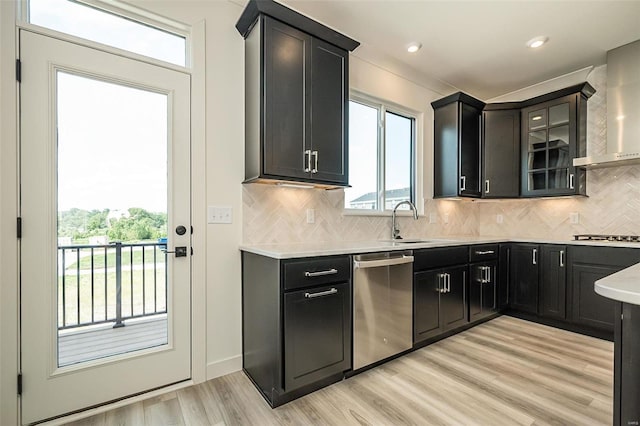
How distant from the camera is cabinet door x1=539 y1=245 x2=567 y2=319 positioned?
3.07 meters

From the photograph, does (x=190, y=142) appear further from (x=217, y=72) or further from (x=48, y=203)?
(x=48, y=203)

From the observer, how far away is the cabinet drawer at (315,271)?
182cm

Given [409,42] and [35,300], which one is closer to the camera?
[35,300]

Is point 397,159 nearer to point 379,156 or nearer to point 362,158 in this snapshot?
point 379,156

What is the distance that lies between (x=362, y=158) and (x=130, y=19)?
2190 mm

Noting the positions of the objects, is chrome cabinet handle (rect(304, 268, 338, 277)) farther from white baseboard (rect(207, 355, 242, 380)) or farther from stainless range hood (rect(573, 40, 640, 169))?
stainless range hood (rect(573, 40, 640, 169))

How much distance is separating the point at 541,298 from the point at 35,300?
425cm

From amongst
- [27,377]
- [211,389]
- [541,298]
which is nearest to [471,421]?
[211,389]

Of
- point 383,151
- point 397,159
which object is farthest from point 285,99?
point 397,159

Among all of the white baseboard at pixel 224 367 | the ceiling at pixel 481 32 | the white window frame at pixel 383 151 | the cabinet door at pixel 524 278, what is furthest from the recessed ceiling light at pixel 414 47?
the white baseboard at pixel 224 367

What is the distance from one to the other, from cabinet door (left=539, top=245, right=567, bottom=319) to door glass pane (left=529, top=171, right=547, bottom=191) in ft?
2.55

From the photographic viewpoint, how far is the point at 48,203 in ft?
5.48

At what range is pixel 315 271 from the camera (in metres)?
1.93

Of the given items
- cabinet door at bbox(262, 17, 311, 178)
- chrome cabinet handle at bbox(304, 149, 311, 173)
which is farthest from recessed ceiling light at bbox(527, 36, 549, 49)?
chrome cabinet handle at bbox(304, 149, 311, 173)
